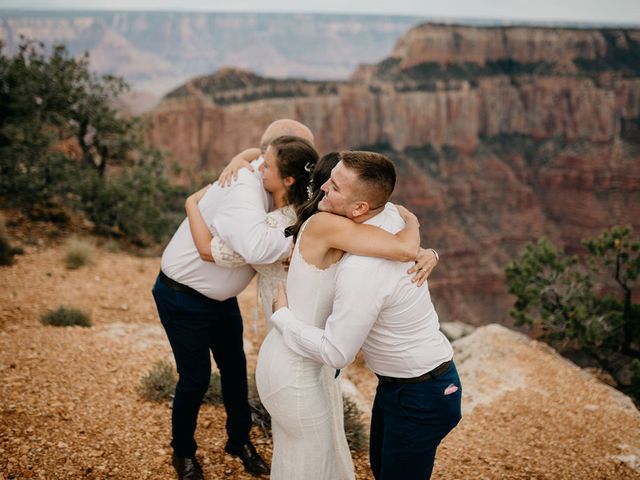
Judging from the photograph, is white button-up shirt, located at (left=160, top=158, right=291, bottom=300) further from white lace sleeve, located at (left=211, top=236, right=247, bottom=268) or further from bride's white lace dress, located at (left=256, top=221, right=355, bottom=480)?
bride's white lace dress, located at (left=256, top=221, right=355, bottom=480)

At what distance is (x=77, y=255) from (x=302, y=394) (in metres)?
6.83

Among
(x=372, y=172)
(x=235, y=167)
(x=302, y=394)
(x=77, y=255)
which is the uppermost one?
(x=372, y=172)

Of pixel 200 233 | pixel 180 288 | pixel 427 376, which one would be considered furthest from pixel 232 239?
pixel 427 376

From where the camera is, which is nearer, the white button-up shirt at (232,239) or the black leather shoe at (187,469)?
the white button-up shirt at (232,239)

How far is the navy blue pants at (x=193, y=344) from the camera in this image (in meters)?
2.86

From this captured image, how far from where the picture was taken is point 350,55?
15950 cm

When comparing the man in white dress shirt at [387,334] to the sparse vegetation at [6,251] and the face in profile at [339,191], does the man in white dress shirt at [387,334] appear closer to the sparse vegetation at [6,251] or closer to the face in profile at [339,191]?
the face in profile at [339,191]

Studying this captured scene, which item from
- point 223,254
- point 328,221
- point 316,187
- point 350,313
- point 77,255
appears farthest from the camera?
point 77,255

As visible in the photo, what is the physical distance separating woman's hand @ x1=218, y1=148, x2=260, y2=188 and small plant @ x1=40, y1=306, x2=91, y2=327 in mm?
3712

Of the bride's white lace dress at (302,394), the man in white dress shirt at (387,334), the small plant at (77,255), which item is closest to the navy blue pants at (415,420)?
the man in white dress shirt at (387,334)

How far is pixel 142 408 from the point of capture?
4.00 meters

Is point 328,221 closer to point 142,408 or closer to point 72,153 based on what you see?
point 142,408

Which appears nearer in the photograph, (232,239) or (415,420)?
(415,420)

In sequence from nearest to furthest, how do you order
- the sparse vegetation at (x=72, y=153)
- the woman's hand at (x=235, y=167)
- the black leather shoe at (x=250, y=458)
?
the woman's hand at (x=235, y=167) < the black leather shoe at (x=250, y=458) < the sparse vegetation at (x=72, y=153)
